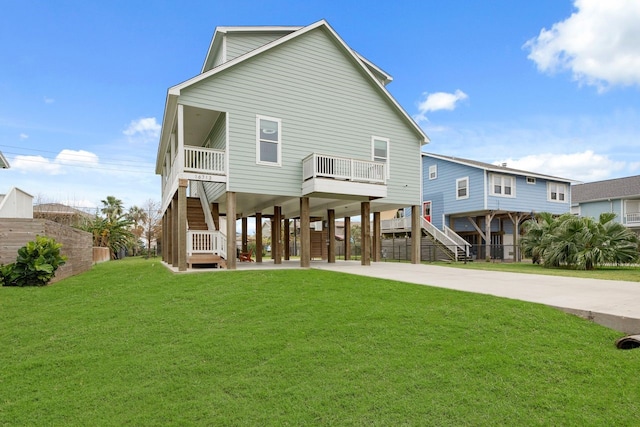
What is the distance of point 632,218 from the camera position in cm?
3278

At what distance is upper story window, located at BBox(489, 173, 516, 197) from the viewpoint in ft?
85.4

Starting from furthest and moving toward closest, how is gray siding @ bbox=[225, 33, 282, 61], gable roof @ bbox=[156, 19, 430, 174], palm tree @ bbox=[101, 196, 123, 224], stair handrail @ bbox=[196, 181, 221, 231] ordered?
palm tree @ bbox=[101, 196, 123, 224] → gray siding @ bbox=[225, 33, 282, 61] → stair handrail @ bbox=[196, 181, 221, 231] → gable roof @ bbox=[156, 19, 430, 174]

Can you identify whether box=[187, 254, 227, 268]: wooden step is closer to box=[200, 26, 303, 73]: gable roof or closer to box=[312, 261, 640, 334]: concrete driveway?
box=[312, 261, 640, 334]: concrete driveway

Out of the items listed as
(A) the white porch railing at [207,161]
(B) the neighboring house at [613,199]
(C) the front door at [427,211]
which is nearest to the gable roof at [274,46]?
(A) the white porch railing at [207,161]

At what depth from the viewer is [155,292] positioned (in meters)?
8.62

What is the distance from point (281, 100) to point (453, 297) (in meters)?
9.76

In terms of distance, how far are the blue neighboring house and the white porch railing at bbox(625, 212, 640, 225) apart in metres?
8.01

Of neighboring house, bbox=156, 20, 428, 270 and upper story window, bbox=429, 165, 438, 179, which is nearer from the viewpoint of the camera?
neighboring house, bbox=156, 20, 428, 270

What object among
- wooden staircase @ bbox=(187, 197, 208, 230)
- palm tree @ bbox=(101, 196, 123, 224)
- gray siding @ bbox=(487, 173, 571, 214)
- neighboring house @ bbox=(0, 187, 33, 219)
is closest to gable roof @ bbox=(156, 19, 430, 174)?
Result: wooden staircase @ bbox=(187, 197, 208, 230)

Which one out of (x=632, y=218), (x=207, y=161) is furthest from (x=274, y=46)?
(x=632, y=218)

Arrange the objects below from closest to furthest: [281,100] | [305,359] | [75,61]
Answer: [305,359] → [281,100] → [75,61]

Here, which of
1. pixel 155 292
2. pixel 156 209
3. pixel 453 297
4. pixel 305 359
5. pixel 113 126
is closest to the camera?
pixel 305 359

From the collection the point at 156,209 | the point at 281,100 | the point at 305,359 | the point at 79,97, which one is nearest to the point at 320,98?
the point at 281,100

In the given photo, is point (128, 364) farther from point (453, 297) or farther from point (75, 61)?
point (75, 61)
